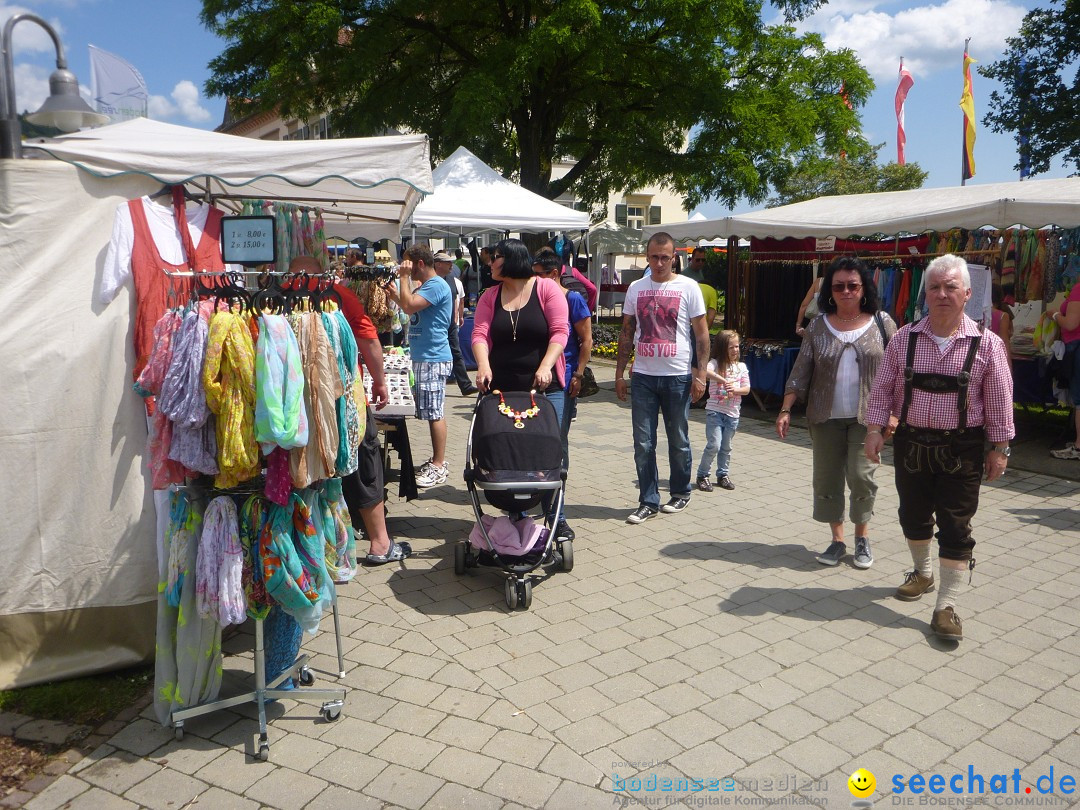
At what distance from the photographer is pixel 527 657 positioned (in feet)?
13.3

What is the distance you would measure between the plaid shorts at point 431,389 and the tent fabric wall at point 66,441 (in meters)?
2.96

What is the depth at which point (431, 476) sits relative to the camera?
6910 millimetres

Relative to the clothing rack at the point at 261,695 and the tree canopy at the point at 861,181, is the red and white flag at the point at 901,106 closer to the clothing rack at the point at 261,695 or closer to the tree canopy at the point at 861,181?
the tree canopy at the point at 861,181

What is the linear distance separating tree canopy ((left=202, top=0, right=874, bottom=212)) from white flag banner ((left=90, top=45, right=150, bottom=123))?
9331 mm

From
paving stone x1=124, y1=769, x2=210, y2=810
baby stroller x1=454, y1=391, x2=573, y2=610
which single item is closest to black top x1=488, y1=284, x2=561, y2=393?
baby stroller x1=454, y1=391, x2=573, y2=610

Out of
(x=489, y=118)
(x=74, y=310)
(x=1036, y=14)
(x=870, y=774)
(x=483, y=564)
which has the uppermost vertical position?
(x=1036, y=14)

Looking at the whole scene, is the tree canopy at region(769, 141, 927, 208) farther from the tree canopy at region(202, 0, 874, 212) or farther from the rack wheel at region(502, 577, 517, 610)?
the rack wheel at region(502, 577, 517, 610)

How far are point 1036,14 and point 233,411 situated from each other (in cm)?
3088

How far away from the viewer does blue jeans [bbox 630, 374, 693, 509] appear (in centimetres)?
591

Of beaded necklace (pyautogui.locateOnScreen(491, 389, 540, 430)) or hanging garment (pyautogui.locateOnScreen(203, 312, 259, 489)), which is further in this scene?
beaded necklace (pyautogui.locateOnScreen(491, 389, 540, 430))

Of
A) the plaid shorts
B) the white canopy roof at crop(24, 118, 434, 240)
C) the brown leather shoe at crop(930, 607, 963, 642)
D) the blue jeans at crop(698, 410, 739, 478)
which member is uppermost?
the white canopy roof at crop(24, 118, 434, 240)

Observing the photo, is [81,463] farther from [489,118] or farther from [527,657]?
[489,118]

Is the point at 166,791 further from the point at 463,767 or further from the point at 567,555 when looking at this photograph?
the point at 567,555

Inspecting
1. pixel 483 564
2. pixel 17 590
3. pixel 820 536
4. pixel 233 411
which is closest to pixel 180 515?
pixel 233 411
